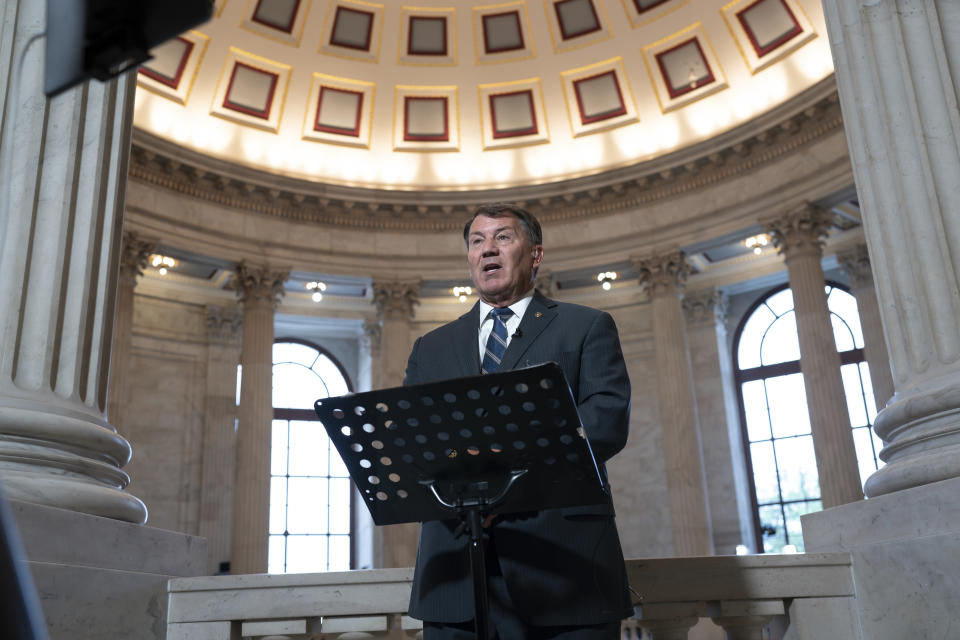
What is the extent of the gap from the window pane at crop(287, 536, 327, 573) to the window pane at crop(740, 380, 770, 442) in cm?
1278

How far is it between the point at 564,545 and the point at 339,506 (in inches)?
935

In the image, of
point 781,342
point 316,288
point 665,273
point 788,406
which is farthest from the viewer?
point 781,342

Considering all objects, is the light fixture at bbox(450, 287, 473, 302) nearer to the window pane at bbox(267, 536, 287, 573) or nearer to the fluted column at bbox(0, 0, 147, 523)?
the window pane at bbox(267, 536, 287, 573)

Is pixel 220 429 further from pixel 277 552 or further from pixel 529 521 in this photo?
pixel 529 521

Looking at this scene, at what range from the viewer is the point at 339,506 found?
2647 centimetres

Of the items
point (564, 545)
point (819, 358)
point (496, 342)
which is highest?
point (819, 358)

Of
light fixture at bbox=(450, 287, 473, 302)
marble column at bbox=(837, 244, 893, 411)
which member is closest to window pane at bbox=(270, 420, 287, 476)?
light fixture at bbox=(450, 287, 473, 302)

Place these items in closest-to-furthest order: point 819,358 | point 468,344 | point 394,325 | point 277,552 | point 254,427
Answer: point 468,344
point 819,358
point 254,427
point 394,325
point 277,552

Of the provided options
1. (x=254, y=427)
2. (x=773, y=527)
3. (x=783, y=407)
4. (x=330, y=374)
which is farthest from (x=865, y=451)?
(x=254, y=427)

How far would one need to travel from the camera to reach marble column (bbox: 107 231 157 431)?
19.7 m

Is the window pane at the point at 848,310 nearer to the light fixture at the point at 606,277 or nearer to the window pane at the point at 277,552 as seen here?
the light fixture at the point at 606,277

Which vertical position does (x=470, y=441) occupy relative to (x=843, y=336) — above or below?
below

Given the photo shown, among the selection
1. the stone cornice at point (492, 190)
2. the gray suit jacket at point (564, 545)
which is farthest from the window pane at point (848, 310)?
the gray suit jacket at point (564, 545)

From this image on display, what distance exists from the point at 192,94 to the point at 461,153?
734 centimetres
